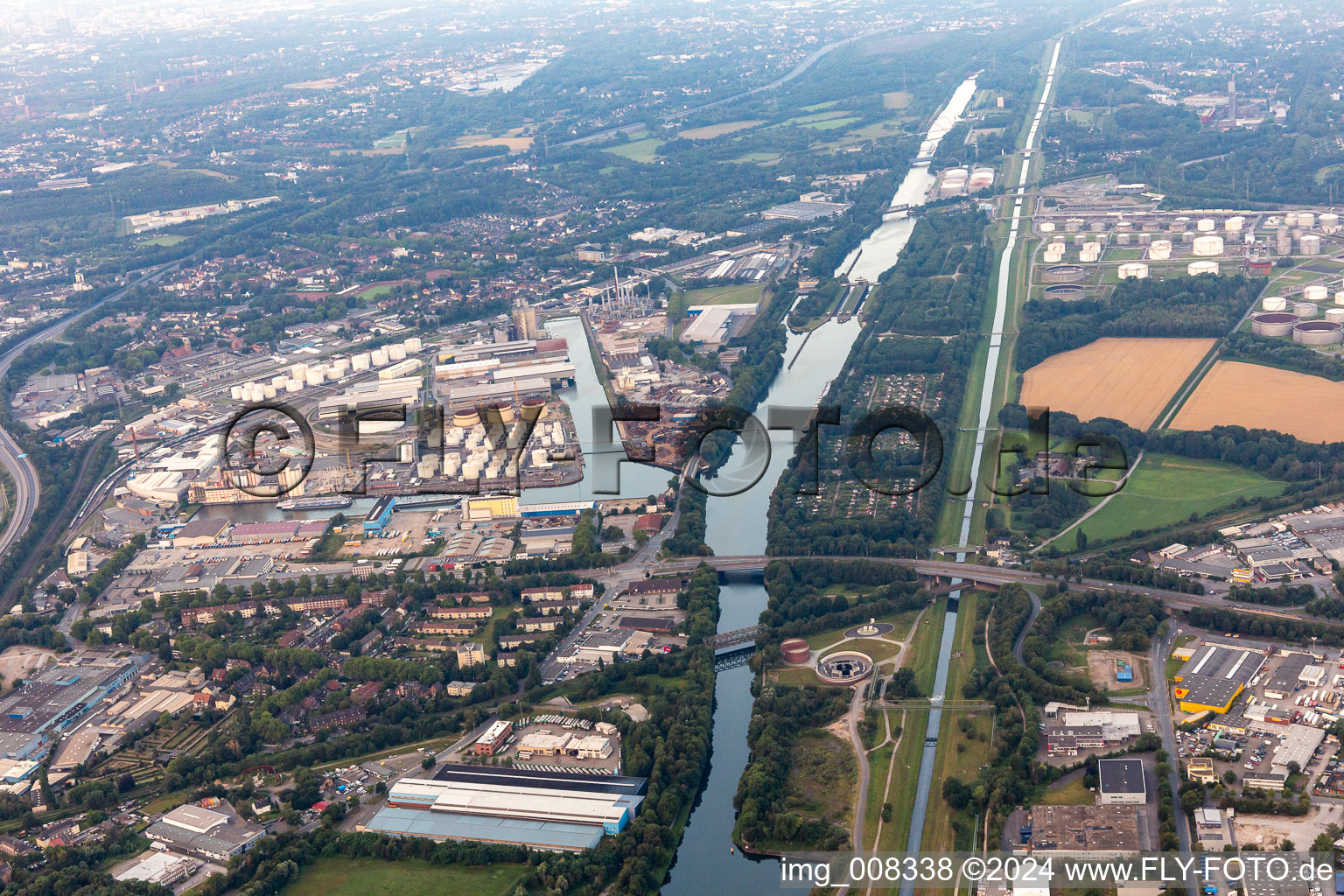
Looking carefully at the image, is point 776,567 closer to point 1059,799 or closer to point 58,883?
point 1059,799

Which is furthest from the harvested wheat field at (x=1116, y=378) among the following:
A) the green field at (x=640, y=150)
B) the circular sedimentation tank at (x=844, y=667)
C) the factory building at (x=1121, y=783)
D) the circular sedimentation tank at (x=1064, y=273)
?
the green field at (x=640, y=150)

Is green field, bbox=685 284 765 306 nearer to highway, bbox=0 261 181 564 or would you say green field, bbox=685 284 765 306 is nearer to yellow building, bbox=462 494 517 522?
yellow building, bbox=462 494 517 522

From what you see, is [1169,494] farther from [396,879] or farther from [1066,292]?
[396,879]

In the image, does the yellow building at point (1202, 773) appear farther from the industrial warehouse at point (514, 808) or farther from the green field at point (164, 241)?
the green field at point (164, 241)

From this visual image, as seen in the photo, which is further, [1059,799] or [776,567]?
[776,567]

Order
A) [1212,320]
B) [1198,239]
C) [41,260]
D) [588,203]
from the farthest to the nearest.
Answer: [588,203] < [41,260] < [1198,239] < [1212,320]

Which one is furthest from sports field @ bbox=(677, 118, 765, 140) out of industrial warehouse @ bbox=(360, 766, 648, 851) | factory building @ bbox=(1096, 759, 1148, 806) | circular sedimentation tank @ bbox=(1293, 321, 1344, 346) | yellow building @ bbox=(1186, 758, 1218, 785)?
yellow building @ bbox=(1186, 758, 1218, 785)

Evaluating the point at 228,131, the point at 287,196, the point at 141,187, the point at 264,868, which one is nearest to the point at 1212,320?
the point at 264,868
